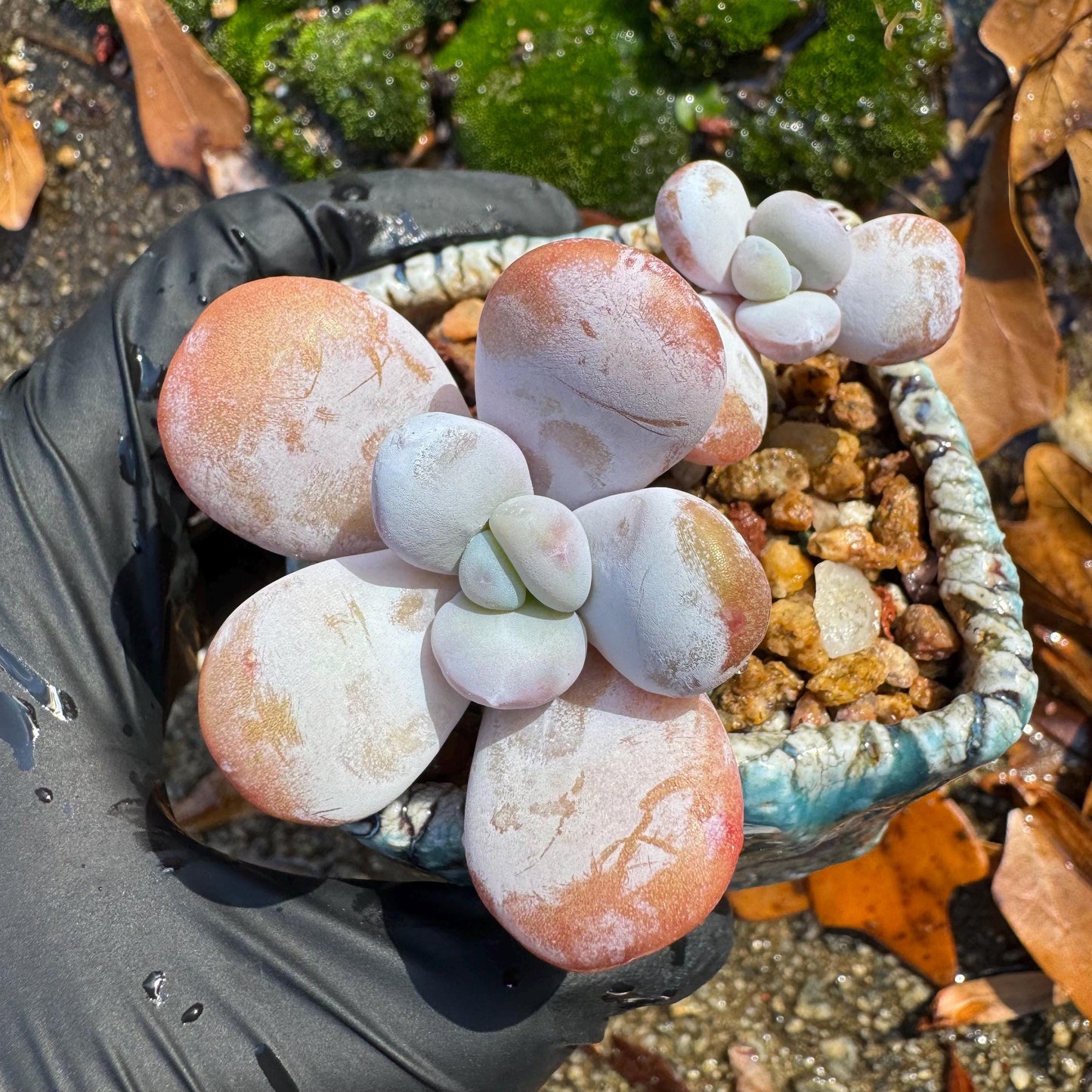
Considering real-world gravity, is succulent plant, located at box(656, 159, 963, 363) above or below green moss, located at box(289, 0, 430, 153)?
below

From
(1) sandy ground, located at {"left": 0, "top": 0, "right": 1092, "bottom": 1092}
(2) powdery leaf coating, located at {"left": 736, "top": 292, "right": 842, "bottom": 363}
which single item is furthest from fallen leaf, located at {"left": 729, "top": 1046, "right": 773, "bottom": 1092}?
(2) powdery leaf coating, located at {"left": 736, "top": 292, "right": 842, "bottom": 363}

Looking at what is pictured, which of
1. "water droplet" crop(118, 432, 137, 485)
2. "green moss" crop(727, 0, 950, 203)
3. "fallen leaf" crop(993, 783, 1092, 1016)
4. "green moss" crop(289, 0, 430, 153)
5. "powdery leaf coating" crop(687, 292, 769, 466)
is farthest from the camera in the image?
"green moss" crop(289, 0, 430, 153)

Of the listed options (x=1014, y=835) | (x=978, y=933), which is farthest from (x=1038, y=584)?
(x=978, y=933)

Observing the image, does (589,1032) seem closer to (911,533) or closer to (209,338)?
(911,533)

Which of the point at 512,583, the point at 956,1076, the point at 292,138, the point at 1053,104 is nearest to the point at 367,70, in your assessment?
the point at 292,138

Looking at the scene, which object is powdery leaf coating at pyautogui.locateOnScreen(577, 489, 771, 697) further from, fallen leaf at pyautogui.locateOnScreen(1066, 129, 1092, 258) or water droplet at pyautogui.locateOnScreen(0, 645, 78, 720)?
fallen leaf at pyautogui.locateOnScreen(1066, 129, 1092, 258)

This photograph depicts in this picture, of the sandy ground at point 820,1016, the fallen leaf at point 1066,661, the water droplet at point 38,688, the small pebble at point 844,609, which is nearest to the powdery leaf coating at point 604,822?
the small pebble at point 844,609

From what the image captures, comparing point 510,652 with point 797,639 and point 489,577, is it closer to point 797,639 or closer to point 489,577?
point 489,577

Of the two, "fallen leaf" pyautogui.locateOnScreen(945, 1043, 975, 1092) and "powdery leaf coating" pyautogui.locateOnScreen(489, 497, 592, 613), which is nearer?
"powdery leaf coating" pyautogui.locateOnScreen(489, 497, 592, 613)

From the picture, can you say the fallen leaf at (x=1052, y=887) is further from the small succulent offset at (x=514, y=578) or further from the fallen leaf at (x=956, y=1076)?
the small succulent offset at (x=514, y=578)
